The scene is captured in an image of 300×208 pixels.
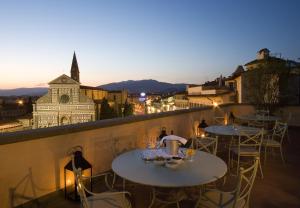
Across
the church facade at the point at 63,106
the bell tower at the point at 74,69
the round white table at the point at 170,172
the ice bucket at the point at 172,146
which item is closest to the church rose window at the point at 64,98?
the church facade at the point at 63,106

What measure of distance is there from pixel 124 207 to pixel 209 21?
21.5 meters

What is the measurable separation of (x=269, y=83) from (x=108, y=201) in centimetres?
1083

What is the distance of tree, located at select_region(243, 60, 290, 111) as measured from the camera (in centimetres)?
1111

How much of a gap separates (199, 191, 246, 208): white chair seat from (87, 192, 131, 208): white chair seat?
773 millimetres

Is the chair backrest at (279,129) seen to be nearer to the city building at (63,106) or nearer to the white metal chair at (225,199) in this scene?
the white metal chair at (225,199)

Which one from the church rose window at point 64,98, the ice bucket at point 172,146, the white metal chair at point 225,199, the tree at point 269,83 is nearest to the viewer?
the white metal chair at point 225,199

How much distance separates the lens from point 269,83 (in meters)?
11.4

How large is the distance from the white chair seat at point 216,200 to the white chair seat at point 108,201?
0.77 m

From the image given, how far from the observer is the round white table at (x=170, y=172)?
7.30 ft

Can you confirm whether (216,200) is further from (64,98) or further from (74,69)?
(74,69)

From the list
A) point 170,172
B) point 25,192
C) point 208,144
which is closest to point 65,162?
point 25,192

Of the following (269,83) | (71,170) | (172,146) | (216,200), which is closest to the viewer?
(216,200)

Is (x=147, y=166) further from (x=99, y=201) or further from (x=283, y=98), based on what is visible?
(x=283, y=98)

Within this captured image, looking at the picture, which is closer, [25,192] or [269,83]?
[25,192]
